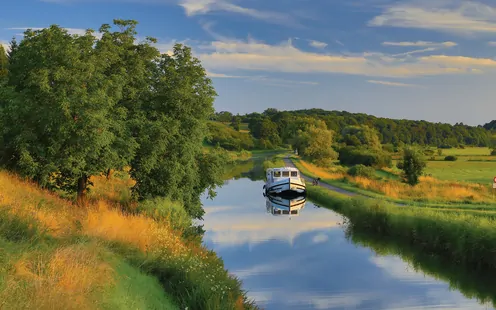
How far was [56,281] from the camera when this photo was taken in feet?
25.4

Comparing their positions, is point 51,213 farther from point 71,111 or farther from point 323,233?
point 323,233

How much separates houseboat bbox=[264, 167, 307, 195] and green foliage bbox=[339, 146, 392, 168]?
28076 millimetres

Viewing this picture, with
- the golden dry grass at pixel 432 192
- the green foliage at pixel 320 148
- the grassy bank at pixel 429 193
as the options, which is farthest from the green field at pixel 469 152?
the golden dry grass at pixel 432 192

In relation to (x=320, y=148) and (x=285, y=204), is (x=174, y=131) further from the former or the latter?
(x=320, y=148)

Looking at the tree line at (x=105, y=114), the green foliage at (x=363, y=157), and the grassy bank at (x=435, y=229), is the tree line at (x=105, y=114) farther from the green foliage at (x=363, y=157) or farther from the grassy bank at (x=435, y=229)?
the green foliage at (x=363, y=157)

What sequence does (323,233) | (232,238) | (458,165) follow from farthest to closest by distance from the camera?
(458,165), (323,233), (232,238)

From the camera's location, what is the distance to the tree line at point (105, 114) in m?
19.7

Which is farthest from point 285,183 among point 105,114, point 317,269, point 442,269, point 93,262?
point 93,262

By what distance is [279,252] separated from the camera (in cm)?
2644

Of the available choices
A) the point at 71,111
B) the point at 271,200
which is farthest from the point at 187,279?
the point at 271,200

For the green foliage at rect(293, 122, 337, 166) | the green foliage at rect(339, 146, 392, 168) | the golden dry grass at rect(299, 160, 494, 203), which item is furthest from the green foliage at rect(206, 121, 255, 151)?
the golden dry grass at rect(299, 160, 494, 203)

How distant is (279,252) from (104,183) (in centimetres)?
1193

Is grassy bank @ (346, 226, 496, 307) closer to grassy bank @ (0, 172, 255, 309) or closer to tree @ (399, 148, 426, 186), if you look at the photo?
grassy bank @ (0, 172, 255, 309)

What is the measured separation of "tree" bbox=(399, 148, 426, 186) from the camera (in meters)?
43.4
